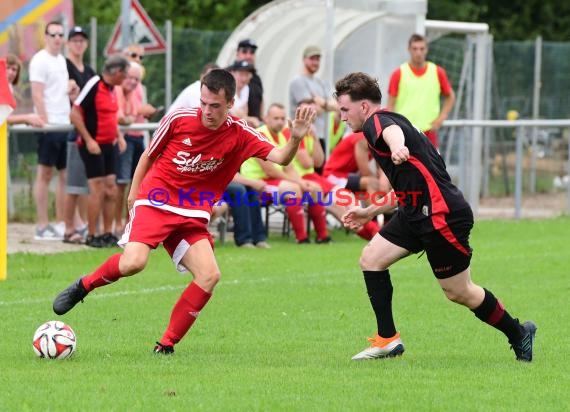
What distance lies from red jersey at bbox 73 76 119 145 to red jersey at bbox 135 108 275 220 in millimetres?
6066

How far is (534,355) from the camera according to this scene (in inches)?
337

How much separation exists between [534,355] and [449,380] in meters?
1.25

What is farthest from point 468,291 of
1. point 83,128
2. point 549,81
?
point 549,81

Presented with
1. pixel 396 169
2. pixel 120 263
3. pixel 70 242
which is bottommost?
pixel 70 242

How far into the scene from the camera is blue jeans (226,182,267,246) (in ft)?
51.1

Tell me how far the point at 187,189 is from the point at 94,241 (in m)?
6.47

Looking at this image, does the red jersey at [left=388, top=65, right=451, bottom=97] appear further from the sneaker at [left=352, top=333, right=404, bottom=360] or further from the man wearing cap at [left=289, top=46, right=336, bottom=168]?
the sneaker at [left=352, top=333, right=404, bottom=360]

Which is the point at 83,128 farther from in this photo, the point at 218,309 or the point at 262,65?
the point at 262,65

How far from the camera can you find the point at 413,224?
8078 millimetres

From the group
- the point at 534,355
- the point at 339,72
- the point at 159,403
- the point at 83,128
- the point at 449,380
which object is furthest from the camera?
the point at 339,72

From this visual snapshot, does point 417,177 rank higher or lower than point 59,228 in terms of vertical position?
higher

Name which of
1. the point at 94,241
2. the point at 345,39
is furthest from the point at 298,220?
the point at 345,39

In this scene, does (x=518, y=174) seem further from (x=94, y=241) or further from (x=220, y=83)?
(x=220, y=83)

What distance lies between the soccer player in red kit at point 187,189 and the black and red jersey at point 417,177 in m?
0.68
